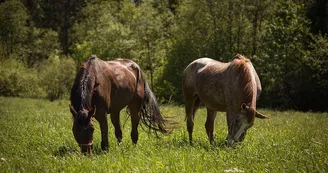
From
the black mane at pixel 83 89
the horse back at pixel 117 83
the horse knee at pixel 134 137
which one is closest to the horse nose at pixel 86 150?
the black mane at pixel 83 89

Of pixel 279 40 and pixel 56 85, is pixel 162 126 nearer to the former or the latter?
pixel 279 40

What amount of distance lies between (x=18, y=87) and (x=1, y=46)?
38.0 feet

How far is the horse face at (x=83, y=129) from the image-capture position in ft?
17.9

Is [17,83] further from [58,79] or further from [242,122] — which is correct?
[242,122]

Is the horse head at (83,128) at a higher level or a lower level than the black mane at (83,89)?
lower

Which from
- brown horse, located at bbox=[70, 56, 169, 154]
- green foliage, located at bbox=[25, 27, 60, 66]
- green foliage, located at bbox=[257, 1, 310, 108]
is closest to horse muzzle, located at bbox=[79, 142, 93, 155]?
brown horse, located at bbox=[70, 56, 169, 154]

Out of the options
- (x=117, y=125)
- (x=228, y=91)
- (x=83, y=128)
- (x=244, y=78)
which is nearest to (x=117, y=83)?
(x=117, y=125)

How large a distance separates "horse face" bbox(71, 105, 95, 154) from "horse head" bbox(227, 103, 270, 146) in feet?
8.37

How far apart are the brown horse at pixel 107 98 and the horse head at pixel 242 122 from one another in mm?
2498

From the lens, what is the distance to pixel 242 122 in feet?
19.4

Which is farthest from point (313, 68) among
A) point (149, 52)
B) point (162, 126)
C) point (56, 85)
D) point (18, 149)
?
point (56, 85)

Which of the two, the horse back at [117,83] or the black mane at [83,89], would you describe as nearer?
the black mane at [83,89]

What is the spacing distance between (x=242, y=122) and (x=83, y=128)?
2780 mm

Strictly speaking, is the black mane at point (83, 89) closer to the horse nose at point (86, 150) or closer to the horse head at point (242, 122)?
the horse nose at point (86, 150)
